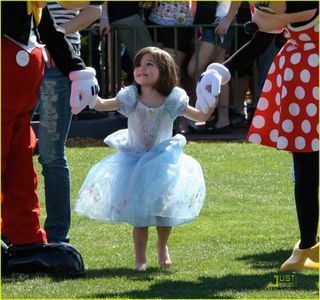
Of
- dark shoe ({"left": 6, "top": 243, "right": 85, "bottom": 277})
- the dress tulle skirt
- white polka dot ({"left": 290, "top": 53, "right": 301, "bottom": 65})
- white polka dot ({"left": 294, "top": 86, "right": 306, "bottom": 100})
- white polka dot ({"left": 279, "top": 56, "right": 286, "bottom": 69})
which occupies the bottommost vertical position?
dark shoe ({"left": 6, "top": 243, "right": 85, "bottom": 277})

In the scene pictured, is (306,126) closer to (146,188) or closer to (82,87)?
(146,188)

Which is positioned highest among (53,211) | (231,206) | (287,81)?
(287,81)

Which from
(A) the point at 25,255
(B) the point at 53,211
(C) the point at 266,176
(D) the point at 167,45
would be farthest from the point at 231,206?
(D) the point at 167,45

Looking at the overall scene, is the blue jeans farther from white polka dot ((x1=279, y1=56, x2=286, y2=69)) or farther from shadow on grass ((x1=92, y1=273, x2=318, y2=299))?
white polka dot ((x1=279, y1=56, x2=286, y2=69))

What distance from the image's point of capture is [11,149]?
5609mm

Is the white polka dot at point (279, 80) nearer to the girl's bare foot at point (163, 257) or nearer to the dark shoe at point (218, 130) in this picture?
the girl's bare foot at point (163, 257)

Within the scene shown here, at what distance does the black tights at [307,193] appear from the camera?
5.79 metres

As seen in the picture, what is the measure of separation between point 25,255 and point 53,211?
1.75ft

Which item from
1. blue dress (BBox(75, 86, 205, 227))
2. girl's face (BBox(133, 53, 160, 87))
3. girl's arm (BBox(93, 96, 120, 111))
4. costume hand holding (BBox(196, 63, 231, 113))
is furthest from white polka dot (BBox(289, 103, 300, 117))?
girl's arm (BBox(93, 96, 120, 111))

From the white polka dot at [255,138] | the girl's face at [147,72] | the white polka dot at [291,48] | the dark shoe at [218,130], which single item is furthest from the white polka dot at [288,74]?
the dark shoe at [218,130]

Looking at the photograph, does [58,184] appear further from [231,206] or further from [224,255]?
[231,206]

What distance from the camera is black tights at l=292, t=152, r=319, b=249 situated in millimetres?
5789

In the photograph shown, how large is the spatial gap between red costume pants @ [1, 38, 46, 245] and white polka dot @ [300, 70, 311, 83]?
1245 millimetres

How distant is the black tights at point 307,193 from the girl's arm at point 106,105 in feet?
3.14
